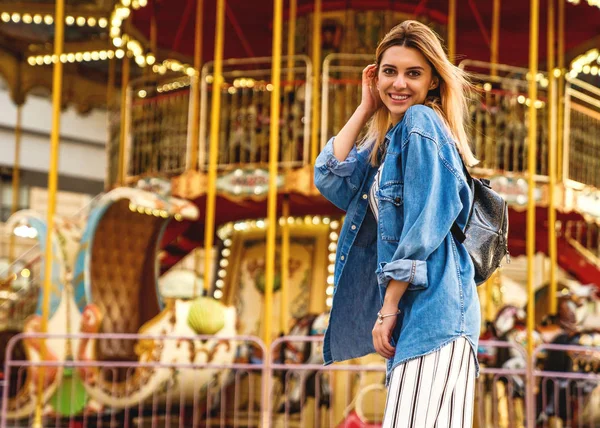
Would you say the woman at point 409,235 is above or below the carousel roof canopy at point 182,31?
below

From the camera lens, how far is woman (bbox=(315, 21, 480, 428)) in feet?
9.41

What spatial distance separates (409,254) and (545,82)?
44.6 ft

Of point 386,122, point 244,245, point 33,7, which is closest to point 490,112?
point 244,245

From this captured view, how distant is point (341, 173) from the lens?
323 centimetres

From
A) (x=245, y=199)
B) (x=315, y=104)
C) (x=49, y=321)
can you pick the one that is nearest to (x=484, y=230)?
(x=49, y=321)

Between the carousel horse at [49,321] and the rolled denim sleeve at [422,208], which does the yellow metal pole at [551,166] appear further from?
the rolled denim sleeve at [422,208]

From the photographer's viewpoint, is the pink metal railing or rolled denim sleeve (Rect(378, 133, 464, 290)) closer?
rolled denim sleeve (Rect(378, 133, 464, 290))

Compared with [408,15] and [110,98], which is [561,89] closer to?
[408,15]

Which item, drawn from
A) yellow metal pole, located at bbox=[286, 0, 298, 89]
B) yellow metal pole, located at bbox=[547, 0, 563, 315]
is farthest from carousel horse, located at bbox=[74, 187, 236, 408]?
yellow metal pole, located at bbox=[547, 0, 563, 315]

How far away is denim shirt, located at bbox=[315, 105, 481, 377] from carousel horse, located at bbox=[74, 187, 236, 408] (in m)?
6.43

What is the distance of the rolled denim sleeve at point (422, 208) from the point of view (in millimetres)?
2846

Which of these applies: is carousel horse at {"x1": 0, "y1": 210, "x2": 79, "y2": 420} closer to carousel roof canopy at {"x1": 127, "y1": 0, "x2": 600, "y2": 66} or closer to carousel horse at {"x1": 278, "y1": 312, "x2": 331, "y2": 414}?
carousel horse at {"x1": 278, "y1": 312, "x2": 331, "y2": 414}

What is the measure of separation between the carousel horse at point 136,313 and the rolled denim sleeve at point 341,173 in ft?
21.0

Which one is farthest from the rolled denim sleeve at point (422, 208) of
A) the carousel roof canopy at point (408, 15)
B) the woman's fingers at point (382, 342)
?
the carousel roof canopy at point (408, 15)
